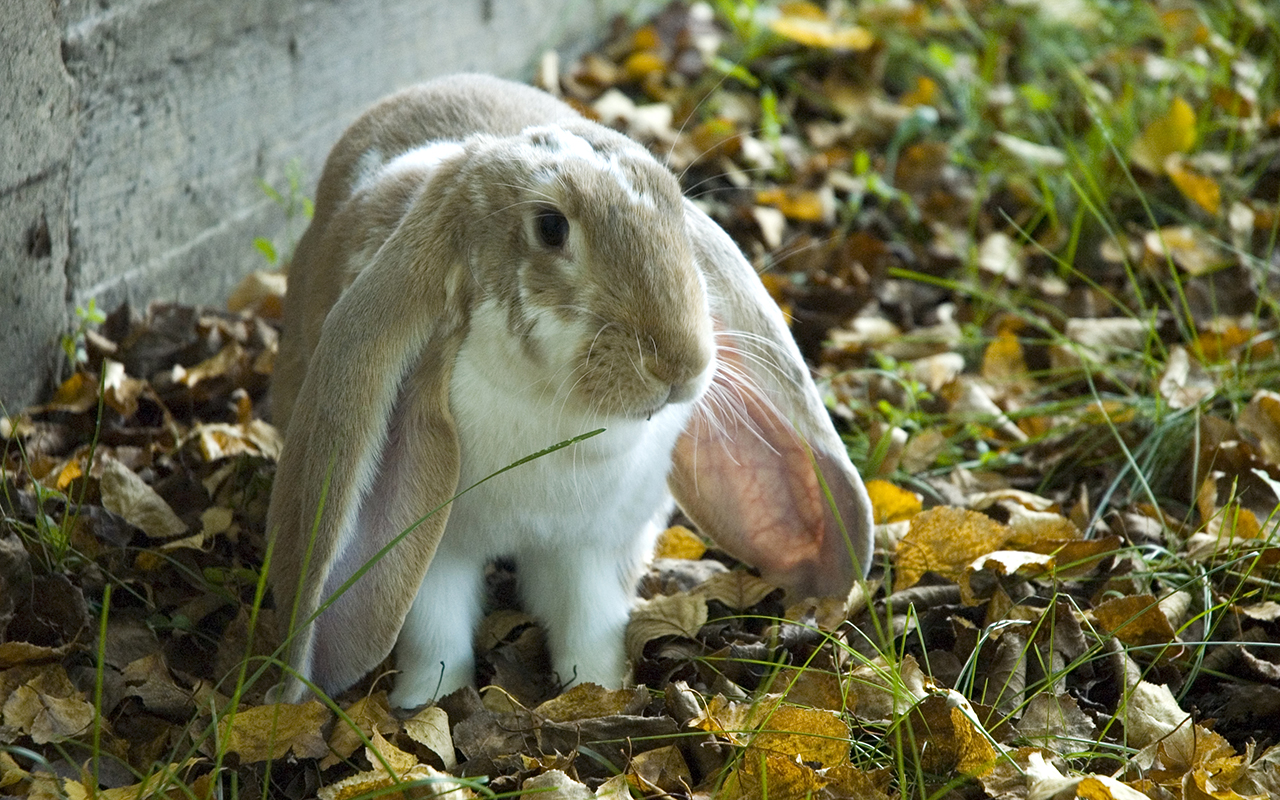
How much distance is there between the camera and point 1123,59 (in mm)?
5199

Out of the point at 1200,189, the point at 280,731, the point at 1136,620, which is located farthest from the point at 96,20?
the point at 1200,189

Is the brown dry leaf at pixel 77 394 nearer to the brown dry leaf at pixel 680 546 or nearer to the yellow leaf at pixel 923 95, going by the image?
the brown dry leaf at pixel 680 546

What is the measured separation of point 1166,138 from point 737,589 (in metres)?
2.47

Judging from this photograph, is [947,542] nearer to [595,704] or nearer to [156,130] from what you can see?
[595,704]

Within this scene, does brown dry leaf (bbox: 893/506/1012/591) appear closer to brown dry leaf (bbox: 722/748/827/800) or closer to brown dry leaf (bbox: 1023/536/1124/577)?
brown dry leaf (bbox: 1023/536/1124/577)

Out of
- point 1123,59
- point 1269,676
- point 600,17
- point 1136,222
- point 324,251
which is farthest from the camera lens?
point 600,17

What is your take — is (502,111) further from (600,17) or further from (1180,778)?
(600,17)

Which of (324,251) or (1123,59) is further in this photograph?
(1123,59)

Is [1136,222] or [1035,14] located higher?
[1035,14]

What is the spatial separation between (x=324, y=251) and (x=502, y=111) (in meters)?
0.48

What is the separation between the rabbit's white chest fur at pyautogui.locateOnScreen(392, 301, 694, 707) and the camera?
2307mm

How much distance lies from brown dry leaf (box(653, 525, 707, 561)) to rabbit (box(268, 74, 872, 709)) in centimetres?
26

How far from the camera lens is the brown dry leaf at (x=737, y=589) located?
285 centimetres

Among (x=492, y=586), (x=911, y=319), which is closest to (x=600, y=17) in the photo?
(x=911, y=319)
